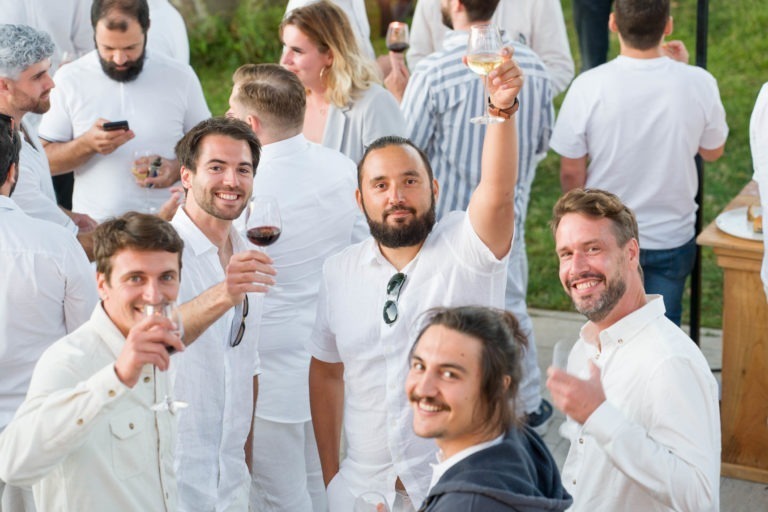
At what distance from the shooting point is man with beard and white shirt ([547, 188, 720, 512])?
2809 millimetres

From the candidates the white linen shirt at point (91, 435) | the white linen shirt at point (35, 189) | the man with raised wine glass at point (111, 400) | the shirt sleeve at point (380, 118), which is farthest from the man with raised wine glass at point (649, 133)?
the white linen shirt at point (91, 435)

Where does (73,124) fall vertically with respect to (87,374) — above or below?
above

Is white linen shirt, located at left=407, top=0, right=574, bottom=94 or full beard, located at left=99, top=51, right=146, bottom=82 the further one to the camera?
white linen shirt, located at left=407, top=0, right=574, bottom=94

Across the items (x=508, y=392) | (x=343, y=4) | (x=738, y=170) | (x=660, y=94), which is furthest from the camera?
(x=738, y=170)

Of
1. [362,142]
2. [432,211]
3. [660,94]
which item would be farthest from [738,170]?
[432,211]

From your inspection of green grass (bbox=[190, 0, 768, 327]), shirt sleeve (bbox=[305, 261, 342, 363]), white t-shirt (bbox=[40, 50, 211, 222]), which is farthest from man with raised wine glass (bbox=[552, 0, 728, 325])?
shirt sleeve (bbox=[305, 261, 342, 363])

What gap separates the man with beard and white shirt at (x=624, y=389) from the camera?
2.81 meters

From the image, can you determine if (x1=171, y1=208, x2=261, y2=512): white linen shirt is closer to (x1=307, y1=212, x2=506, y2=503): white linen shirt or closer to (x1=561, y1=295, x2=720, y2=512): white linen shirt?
(x1=307, y1=212, x2=506, y2=503): white linen shirt

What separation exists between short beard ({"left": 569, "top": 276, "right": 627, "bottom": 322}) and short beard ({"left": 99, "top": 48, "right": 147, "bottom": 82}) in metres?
3.15

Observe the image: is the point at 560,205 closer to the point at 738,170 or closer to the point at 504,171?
the point at 504,171

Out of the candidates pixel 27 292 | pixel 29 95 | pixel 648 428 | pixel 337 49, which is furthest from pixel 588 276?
pixel 29 95

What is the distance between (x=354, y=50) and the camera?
17.9 feet

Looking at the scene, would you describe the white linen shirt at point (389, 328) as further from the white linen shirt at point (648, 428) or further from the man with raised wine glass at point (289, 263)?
the man with raised wine glass at point (289, 263)

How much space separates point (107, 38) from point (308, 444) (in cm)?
227
